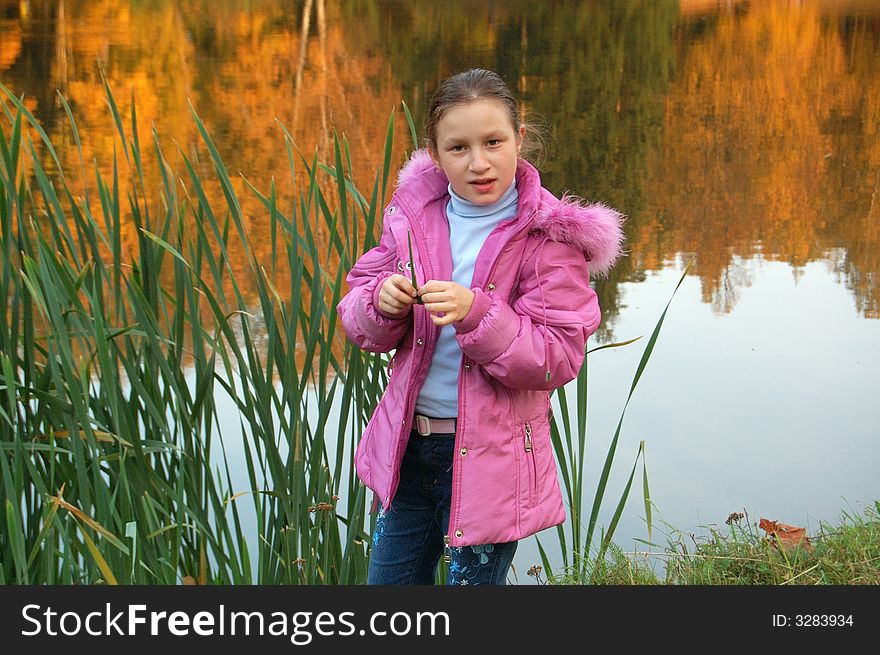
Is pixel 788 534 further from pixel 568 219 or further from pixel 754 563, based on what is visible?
pixel 568 219

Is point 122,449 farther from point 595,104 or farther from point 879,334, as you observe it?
point 595,104

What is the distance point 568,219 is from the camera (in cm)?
138

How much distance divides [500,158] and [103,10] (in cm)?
1230

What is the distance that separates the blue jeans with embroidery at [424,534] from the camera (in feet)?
4.67

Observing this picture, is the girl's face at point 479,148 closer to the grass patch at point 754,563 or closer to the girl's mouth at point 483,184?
the girl's mouth at point 483,184

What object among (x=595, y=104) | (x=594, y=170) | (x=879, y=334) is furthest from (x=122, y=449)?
(x=595, y=104)

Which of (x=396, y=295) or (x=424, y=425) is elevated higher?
(x=396, y=295)

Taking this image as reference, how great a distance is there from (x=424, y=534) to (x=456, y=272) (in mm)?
366

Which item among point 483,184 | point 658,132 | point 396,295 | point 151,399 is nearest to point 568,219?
point 483,184

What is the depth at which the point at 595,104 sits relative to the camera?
333 inches

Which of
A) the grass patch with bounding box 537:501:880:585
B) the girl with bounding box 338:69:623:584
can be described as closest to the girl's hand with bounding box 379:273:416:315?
the girl with bounding box 338:69:623:584

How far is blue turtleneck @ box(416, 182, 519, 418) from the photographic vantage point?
4.66ft

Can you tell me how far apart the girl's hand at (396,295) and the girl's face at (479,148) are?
0.55 ft

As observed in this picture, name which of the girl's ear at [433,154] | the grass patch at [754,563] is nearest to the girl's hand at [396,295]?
the girl's ear at [433,154]
